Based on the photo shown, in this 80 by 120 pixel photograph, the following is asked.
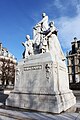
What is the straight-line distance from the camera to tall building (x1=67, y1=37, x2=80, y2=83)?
60016 mm

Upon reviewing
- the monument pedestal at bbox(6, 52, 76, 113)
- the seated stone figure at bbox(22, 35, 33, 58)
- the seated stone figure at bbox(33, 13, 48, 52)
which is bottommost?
the monument pedestal at bbox(6, 52, 76, 113)

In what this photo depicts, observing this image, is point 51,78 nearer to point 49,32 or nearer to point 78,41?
point 49,32

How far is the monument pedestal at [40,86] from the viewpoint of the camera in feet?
27.5

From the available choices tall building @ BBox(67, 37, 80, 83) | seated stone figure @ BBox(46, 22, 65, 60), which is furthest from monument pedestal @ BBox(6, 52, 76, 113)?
tall building @ BBox(67, 37, 80, 83)

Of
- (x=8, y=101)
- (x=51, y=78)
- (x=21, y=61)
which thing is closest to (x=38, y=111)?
(x=51, y=78)

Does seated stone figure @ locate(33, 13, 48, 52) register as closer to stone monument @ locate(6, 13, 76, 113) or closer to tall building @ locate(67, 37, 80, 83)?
stone monument @ locate(6, 13, 76, 113)

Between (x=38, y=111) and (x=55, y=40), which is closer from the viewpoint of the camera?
(x=38, y=111)

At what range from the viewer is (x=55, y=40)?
10.9 meters

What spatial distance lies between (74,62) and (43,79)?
176ft

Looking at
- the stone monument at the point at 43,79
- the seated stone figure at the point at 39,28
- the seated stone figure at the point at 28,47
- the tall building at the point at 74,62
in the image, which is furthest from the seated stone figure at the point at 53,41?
the tall building at the point at 74,62

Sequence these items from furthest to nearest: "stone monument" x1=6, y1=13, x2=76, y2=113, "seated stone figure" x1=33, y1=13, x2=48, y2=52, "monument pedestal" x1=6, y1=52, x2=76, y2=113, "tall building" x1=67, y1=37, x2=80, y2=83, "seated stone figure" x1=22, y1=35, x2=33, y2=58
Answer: "tall building" x1=67, y1=37, x2=80, y2=83
"seated stone figure" x1=33, y1=13, x2=48, y2=52
"seated stone figure" x1=22, y1=35, x2=33, y2=58
"stone monument" x1=6, y1=13, x2=76, y2=113
"monument pedestal" x1=6, y1=52, x2=76, y2=113

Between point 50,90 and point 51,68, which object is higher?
point 51,68

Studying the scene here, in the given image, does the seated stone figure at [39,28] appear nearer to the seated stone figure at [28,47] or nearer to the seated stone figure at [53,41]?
the seated stone figure at [28,47]

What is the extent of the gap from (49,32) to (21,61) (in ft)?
8.70
